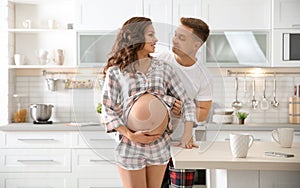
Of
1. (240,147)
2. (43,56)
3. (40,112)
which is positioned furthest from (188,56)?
(43,56)

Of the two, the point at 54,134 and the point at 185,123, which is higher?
the point at 185,123

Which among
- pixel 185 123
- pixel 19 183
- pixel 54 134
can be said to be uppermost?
pixel 185 123

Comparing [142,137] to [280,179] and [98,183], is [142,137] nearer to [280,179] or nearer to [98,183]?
[280,179]

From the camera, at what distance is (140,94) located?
723mm

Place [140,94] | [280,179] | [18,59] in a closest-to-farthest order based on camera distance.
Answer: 1. [140,94]
2. [280,179]
3. [18,59]

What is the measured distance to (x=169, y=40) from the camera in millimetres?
796

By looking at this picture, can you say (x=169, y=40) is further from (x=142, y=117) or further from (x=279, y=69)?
(x=279, y=69)

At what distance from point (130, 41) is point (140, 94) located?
10 cm

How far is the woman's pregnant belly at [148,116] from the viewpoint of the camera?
724mm

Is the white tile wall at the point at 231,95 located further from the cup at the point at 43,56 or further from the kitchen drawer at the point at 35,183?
the kitchen drawer at the point at 35,183

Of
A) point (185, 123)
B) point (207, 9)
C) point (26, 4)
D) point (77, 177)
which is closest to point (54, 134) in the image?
point (77, 177)

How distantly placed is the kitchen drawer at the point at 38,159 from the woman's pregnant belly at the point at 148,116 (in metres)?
3.14

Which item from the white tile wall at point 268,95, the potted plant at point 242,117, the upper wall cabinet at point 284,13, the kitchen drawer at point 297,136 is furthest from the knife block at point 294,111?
the upper wall cabinet at point 284,13

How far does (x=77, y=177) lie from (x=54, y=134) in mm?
375
